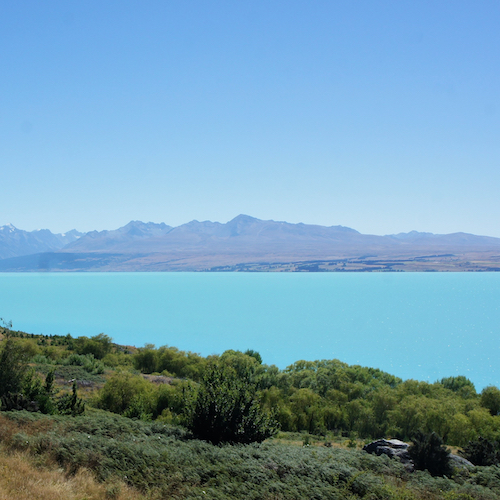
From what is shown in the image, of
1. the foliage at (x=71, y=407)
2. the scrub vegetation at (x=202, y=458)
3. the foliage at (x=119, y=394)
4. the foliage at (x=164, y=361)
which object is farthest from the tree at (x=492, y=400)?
the foliage at (x=71, y=407)

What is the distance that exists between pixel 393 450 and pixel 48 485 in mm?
12237

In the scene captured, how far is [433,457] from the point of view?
15625 mm

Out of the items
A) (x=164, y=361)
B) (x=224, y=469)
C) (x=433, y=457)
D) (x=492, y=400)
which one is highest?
(x=224, y=469)

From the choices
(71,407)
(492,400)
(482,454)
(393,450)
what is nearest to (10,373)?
(71,407)

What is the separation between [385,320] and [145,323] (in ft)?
289

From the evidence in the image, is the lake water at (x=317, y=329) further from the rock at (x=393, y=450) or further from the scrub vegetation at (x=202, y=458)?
the scrub vegetation at (x=202, y=458)

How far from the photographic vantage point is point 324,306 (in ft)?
637

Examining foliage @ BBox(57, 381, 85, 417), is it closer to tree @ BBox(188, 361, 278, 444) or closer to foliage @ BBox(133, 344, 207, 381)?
tree @ BBox(188, 361, 278, 444)

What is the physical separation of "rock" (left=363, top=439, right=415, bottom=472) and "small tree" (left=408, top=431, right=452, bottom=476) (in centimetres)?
32

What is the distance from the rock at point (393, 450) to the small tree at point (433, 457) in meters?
0.32

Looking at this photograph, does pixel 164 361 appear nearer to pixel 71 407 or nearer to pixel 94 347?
pixel 94 347

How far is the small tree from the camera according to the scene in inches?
610

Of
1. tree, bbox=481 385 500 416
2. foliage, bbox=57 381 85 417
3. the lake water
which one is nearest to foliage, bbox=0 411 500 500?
foliage, bbox=57 381 85 417

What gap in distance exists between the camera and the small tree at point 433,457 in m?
15.5
